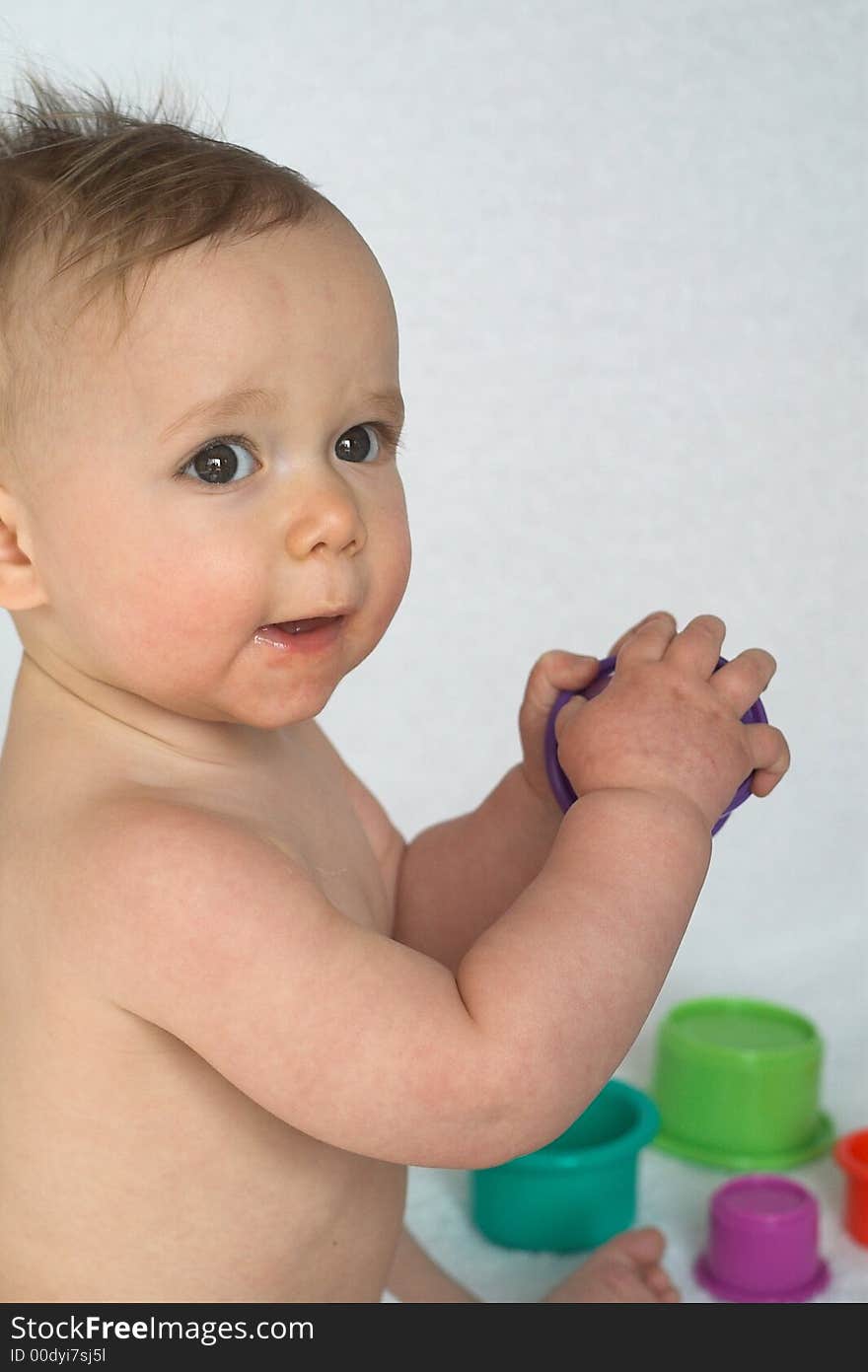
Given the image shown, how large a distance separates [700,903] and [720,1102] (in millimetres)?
413

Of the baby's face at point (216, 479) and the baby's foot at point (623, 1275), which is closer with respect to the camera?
the baby's face at point (216, 479)

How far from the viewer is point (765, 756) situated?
46.3 inches

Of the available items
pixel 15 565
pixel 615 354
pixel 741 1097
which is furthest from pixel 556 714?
pixel 615 354

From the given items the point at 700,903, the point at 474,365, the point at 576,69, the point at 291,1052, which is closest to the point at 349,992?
the point at 291,1052

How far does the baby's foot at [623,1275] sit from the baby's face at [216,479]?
2.03 feet

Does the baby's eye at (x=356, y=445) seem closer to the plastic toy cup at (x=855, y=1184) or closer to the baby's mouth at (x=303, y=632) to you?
the baby's mouth at (x=303, y=632)

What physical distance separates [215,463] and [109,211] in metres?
0.15

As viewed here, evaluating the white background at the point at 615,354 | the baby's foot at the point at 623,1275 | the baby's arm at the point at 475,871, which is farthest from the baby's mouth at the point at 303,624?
the white background at the point at 615,354

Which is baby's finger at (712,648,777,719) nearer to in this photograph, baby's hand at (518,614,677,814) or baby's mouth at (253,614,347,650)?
baby's hand at (518,614,677,814)

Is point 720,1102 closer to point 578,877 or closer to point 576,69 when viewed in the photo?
point 578,877

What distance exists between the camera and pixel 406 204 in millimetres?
2162

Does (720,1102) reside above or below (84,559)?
below

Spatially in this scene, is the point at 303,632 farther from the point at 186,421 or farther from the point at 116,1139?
the point at 116,1139

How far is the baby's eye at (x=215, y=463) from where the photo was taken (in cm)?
105
